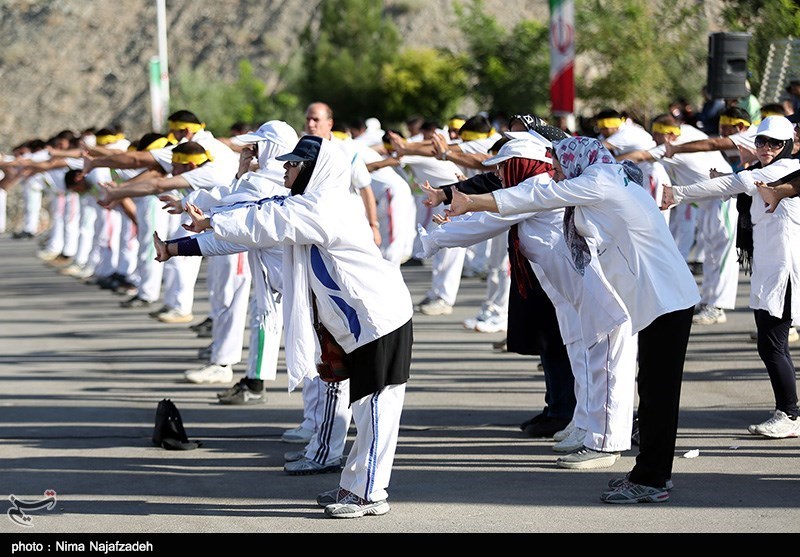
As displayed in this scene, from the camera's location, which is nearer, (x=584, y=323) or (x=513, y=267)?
(x=584, y=323)

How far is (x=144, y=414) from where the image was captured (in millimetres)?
10359

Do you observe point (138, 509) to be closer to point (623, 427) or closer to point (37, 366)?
point (623, 427)

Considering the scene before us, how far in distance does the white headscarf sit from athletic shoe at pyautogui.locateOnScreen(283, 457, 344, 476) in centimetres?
95

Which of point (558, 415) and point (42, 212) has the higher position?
point (558, 415)

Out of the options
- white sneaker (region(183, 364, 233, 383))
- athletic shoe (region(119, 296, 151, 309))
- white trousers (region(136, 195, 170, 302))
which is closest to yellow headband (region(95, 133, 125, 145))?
white trousers (region(136, 195, 170, 302))

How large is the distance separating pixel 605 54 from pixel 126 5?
32.8 meters

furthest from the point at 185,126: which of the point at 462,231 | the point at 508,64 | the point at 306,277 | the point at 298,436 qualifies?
the point at 508,64

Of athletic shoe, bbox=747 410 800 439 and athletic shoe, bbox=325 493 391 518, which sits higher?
athletic shoe, bbox=325 493 391 518

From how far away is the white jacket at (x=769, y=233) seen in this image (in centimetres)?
892

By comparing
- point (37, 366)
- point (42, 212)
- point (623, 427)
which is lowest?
point (42, 212)

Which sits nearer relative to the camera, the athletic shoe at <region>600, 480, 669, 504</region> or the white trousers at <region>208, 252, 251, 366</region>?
the athletic shoe at <region>600, 480, 669, 504</region>

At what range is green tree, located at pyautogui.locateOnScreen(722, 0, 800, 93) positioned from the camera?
19.4 meters

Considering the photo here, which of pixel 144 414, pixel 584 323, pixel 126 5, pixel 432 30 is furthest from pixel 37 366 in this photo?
pixel 126 5

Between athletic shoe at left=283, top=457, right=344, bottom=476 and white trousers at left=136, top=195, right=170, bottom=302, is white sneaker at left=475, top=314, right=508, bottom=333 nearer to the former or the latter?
white trousers at left=136, top=195, right=170, bottom=302
